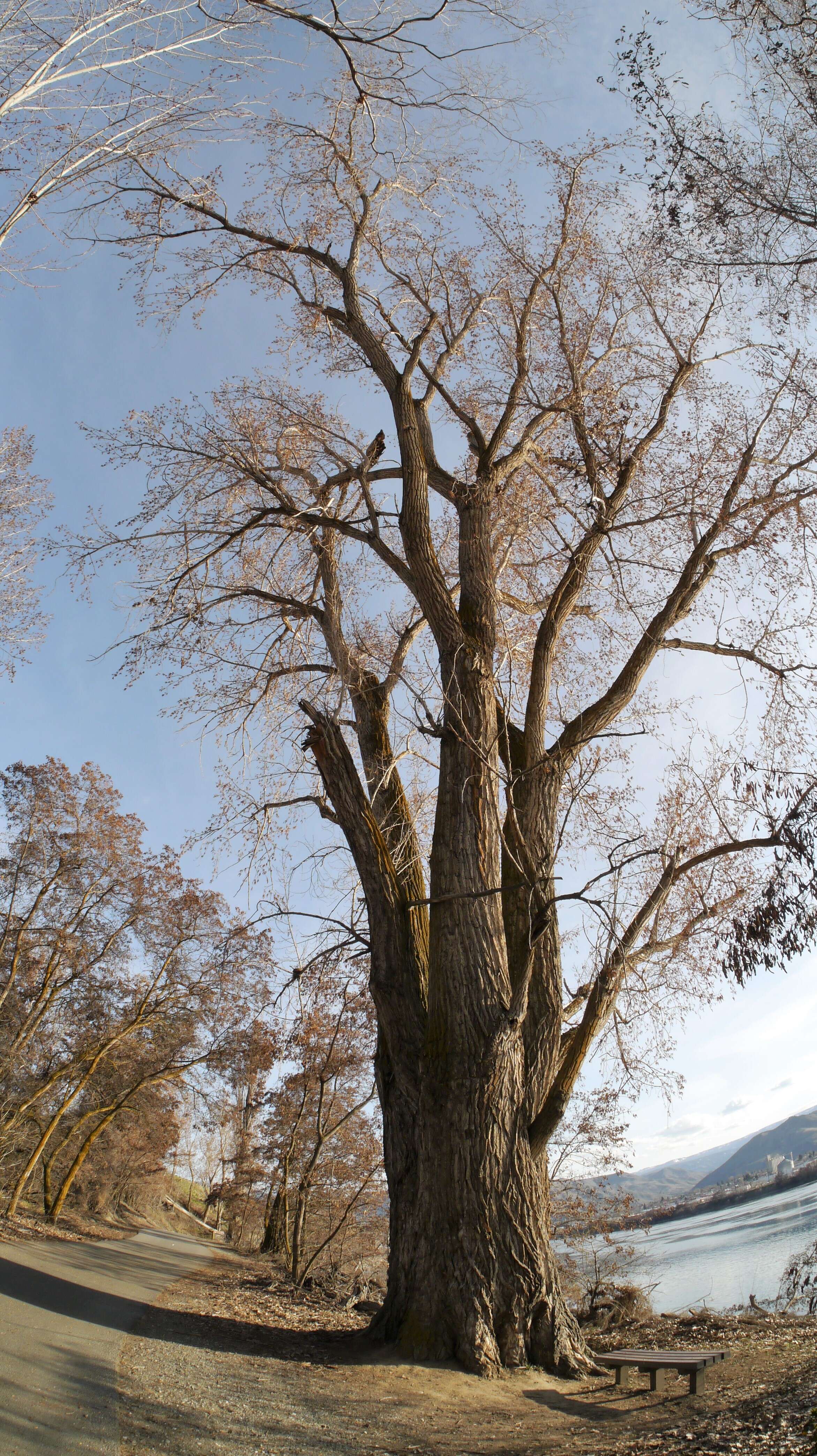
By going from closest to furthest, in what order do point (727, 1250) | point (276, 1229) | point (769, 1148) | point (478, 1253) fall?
point (478, 1253), point (276, 1229), point (727, 1250), point (769, 1148)

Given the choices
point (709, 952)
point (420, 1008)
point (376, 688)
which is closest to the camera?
point (420, 1008)

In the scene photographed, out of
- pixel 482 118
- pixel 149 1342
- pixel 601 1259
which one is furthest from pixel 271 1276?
pixel 482 118

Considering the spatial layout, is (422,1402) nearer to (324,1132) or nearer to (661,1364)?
(661,1364)

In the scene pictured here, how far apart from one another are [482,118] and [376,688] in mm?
4517

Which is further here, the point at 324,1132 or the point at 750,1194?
the point at 750,1194

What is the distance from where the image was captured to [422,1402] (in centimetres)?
439

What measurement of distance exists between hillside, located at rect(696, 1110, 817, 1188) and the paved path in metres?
39.2

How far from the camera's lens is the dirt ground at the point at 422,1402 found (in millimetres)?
3672

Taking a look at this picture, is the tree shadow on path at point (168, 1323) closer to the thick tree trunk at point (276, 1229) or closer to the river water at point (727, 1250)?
the river water at point (727, 1250)

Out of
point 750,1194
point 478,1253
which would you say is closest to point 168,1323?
point 478,1253

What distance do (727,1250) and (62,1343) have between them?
20.6m

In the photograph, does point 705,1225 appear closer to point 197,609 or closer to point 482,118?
point 197,609

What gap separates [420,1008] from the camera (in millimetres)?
6367

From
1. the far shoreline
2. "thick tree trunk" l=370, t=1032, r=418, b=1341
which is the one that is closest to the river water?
the far shoreline
